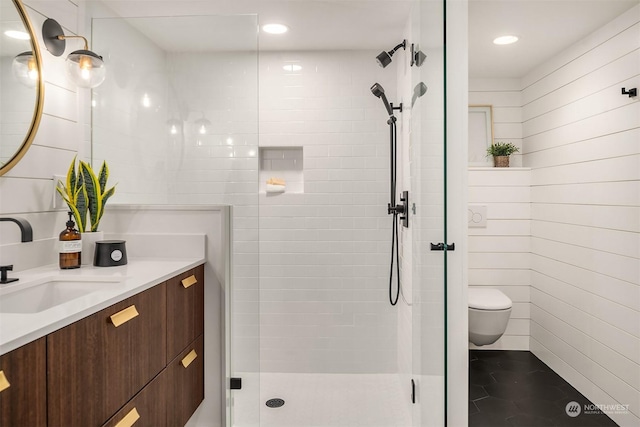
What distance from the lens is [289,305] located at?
316cm

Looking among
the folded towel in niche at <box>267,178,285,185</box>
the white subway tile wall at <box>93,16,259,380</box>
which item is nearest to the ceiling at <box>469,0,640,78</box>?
→ the white subway tile wall at <box>93,16,259,380</box>

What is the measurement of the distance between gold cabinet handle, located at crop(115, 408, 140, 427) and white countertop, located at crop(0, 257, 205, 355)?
15.1 inches

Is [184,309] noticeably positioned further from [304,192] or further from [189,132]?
[304,192]

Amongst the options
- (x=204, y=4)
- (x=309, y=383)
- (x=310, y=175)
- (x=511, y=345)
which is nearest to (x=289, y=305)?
(x=309, y=383)

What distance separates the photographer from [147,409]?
1.51 metres

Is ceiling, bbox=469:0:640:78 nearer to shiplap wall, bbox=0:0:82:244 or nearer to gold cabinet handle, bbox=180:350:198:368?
shiplap wall, bbox=0:0:82:244

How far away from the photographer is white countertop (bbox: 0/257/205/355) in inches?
38.6

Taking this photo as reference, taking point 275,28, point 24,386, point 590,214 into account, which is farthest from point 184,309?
point 590,214

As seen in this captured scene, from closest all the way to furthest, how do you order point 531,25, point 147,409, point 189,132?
point 147,409
point 189,132
point 531,25

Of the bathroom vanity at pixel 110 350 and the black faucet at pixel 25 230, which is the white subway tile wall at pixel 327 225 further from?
the black faucet at pixel 25 230

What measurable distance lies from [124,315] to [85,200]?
2.69 feet

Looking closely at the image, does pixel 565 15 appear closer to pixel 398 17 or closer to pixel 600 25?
pixel 600 25

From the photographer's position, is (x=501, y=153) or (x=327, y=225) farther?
(x=501, y=153)

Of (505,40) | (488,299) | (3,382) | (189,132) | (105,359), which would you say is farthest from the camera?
(488,299)
